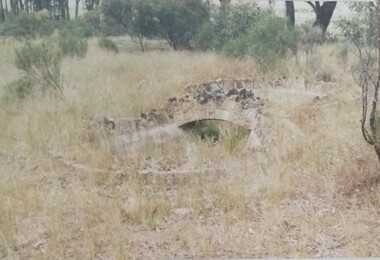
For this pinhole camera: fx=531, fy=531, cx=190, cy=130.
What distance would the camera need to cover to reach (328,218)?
1767 mm

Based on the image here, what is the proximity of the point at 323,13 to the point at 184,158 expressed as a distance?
67cm

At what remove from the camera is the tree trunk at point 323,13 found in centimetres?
176

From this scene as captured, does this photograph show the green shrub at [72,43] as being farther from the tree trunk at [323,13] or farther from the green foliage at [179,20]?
the tree trunk at [323,13]

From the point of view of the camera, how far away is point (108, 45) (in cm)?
174

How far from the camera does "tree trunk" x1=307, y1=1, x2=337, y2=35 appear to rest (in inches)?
69.3

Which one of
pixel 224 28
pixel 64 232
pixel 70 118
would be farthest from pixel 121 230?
pixel 224 28

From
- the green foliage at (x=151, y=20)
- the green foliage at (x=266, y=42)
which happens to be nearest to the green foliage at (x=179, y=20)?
the green foliage at (x=151, y=20)

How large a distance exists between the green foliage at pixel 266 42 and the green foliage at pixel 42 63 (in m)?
0.55

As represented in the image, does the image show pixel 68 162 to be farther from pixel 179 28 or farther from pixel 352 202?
pixel 352 202

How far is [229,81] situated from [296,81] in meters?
0.23

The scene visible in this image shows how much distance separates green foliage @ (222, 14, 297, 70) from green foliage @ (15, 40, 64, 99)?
1.82ft

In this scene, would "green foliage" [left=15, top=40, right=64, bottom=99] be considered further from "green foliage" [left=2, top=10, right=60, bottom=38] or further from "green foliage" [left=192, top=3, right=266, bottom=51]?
"green foliage" [left=192, top=3, right=266, bottom=51]

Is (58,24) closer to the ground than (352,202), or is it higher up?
higher up

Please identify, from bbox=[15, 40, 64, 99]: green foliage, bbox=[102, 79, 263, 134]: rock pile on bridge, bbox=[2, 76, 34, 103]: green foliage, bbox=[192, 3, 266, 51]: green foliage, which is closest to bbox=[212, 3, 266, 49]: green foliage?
bbox=[192, 3, 266, 51]: green foliage
